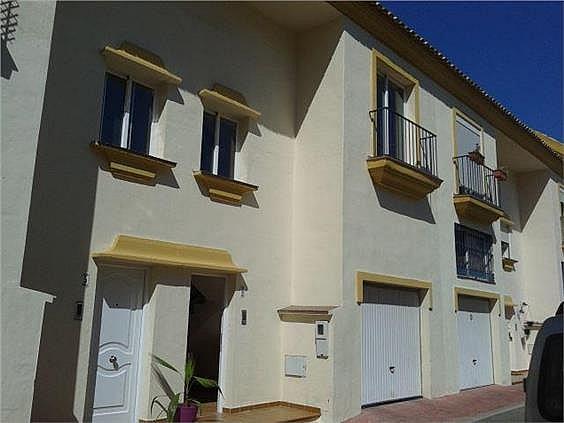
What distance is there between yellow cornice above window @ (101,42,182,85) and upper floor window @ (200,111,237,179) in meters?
1.16

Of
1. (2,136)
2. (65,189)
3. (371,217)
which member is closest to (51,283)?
(65,189)

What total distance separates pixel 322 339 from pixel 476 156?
803 centimetres

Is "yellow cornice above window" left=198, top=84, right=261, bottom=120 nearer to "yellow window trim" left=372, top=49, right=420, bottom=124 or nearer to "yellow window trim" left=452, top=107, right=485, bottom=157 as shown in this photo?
"yellow window trim" left=372, top=49, right=420, bottom=124

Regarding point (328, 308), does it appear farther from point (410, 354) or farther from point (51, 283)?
point (51, 283)

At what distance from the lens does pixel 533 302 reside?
66.2 ft

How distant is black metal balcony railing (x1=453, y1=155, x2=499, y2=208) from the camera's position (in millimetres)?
14305

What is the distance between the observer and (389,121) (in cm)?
1214

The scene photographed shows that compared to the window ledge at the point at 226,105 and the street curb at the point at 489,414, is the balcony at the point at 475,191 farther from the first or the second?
the window ledge at the point at 226,105

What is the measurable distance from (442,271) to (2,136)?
1009 centimetres

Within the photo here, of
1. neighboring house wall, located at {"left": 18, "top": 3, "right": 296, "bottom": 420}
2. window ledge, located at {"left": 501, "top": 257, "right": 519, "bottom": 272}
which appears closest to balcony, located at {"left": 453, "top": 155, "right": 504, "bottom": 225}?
window ledge, located at {"left": 501, "top": 257, "right": 519, "bottom": 272}

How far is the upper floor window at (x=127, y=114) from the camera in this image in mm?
8117

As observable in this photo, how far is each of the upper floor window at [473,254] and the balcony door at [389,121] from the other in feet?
10.2

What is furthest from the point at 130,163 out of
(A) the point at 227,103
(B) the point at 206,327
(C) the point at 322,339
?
(C) the point at 322,339

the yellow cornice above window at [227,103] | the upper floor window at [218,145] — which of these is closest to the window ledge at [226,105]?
the yellow cornice above window at [227,103]
